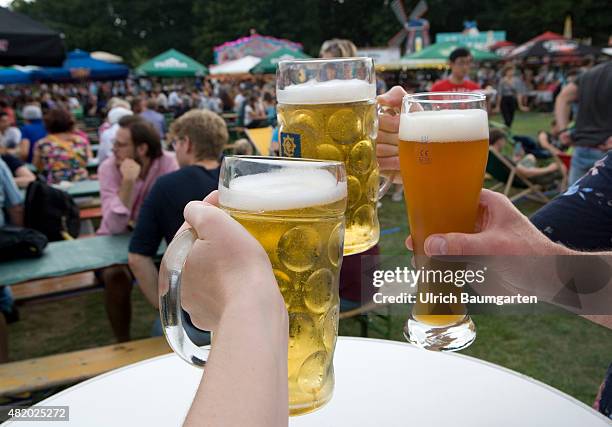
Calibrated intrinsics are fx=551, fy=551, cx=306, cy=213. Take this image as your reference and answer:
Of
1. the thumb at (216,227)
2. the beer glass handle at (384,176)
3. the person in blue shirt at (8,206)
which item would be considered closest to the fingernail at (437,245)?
the beer glass handle at (384,176)

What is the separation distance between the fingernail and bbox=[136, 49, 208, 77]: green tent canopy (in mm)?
21366

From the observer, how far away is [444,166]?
3.21ft

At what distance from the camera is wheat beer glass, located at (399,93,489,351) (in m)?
0.98

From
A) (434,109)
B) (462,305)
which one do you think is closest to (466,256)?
(462,305)

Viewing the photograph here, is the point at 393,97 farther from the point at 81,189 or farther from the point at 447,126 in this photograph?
the point at 81,189

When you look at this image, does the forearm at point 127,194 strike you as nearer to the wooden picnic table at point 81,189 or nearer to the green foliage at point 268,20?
the wooden picnic table at point 81,189

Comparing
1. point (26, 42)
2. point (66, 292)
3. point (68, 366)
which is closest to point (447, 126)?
point (68, 366)

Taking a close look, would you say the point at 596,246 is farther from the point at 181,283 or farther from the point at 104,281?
the point at 104,281

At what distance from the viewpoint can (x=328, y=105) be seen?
3.37 ft

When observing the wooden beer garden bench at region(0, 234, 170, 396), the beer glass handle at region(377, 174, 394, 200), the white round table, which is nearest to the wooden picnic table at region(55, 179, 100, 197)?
the wooden beer garden bench at region(0, 234, 170, 396)

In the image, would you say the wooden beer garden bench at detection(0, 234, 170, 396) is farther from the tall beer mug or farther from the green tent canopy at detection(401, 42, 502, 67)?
the green tent canopy at detection(401, 42, 502, 67)

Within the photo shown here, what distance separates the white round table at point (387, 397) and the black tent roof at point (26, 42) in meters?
5.00

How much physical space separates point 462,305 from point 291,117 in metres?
0.51

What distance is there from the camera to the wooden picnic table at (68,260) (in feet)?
8.93
